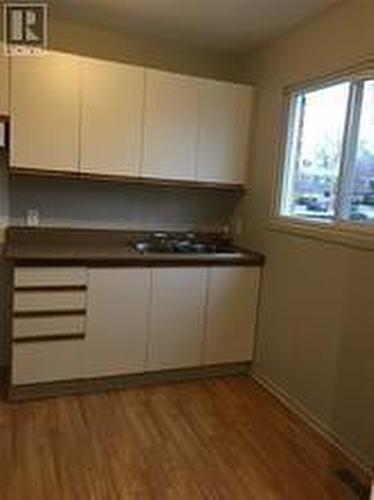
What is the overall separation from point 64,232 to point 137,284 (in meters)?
0.74

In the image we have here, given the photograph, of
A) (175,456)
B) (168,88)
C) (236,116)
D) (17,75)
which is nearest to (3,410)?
(175,456)

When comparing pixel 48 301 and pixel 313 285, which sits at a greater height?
pixel 313 285

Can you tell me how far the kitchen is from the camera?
2.48 metres

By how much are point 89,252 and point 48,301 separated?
1.30 feet

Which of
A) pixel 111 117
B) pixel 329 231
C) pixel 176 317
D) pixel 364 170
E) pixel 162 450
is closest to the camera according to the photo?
pixel 162 450

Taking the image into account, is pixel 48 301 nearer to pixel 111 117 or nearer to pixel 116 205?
pixel 116 205

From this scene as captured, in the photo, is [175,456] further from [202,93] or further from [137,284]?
[202,93]

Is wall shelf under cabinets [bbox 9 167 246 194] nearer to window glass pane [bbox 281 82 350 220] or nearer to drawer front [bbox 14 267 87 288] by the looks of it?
window glass pane [bbox 281 82 350 220]

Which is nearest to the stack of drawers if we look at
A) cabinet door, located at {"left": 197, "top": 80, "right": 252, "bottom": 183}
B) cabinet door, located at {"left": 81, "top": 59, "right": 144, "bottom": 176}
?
cabinet door, located at {"left": 81, "top": 59, "right": 144, "bottom": 176}

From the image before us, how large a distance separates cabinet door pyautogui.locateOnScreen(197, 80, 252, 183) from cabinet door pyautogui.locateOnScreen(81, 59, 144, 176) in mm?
487

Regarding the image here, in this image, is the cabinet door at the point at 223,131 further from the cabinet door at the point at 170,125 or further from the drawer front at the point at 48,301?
the drawer front at the point at 48,301

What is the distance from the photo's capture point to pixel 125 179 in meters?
3.15

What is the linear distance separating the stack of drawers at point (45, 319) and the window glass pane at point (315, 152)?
4.93ft

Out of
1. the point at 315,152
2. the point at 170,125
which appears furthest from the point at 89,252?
the point at 315,152
